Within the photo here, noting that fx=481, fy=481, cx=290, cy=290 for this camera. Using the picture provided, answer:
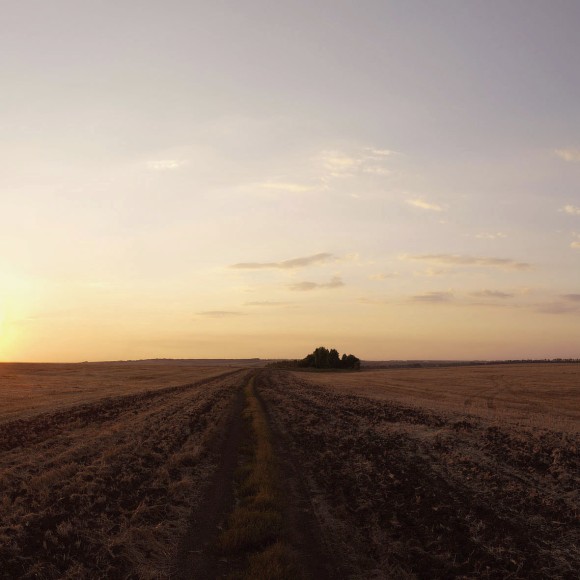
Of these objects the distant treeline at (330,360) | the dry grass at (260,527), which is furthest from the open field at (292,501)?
the distant treeline at (330,360)

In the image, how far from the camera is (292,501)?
41.2 ft

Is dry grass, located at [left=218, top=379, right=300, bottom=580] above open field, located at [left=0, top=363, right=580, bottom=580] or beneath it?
above

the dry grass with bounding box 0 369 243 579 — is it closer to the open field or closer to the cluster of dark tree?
the open field

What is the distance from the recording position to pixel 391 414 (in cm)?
2920

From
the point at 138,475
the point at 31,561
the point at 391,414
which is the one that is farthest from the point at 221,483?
the point at 391,414

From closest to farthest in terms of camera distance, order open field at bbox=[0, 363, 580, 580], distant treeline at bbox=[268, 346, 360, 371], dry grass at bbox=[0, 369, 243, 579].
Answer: open field at bbox=[0, 363, 580, 580] → dry grass at bbox=[0, 369, 243, 579] → distant treeline at bbox=[268, 346, 360, 371]

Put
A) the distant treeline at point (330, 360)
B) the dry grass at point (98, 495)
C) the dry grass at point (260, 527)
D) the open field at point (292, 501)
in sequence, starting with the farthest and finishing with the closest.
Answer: the distant treeline at point (330, 360) < the dry grass at point (98, 495) < the open field at point (292, 501) < the dry grass at point (260, 527)

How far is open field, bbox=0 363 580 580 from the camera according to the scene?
905cm

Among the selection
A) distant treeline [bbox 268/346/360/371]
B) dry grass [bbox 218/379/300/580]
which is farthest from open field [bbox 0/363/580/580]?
distant treeline [bbox 268/346/360/371]

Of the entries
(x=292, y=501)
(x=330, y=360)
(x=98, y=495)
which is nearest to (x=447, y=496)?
(x=292, y=501)

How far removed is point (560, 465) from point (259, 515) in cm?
1048

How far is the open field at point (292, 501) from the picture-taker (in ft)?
29.7

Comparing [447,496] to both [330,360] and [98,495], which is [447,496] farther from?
[330,360]

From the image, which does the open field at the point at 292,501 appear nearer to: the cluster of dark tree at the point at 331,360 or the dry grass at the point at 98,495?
the dry grass at the point at 98,495
